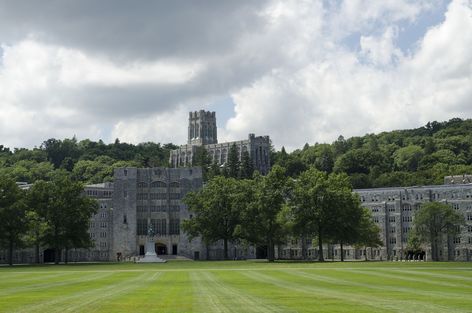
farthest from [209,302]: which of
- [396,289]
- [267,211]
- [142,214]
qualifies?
[142,214]

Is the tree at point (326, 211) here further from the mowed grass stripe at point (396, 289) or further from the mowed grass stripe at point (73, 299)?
the mowed grass stripe at point (73, 299)

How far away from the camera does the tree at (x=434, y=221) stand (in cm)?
14025

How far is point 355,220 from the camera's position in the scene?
391 feet

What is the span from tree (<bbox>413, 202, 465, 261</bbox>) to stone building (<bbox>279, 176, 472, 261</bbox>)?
9.24 m

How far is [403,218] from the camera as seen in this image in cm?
16275

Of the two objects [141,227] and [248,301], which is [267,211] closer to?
[141,227]

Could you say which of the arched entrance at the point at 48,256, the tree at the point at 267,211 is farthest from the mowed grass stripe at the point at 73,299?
the arched entrance at the point at 48,256

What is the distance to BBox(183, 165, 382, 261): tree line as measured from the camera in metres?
119

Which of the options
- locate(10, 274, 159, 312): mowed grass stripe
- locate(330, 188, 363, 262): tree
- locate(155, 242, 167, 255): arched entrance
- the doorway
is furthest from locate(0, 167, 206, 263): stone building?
locate(10, 274, 159, 312): mowed grass stripe

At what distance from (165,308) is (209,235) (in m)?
106

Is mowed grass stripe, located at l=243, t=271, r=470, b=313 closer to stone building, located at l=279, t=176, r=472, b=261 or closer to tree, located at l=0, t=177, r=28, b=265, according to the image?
tree, located at l=0, t=177, r=28, b=265

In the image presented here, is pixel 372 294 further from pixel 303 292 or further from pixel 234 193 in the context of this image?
pixel 234 193

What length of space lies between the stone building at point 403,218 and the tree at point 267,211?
69.0 feet

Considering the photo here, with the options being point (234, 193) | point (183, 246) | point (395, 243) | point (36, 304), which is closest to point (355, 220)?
point (234, 193)
